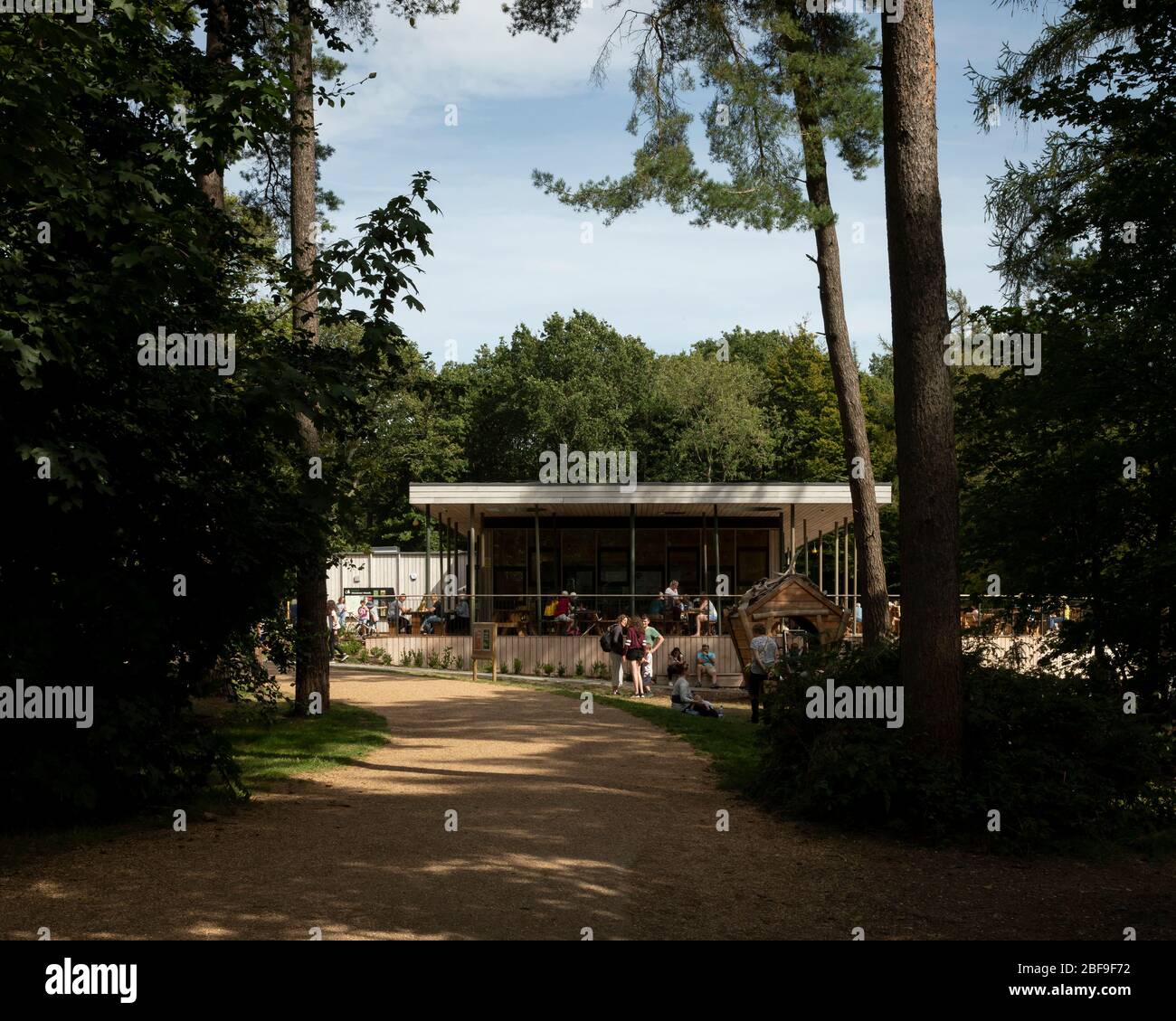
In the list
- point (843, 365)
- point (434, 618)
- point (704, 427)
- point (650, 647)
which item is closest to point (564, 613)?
point (650, 647)

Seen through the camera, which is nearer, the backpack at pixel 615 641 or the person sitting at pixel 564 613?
the backpack at pixel 615 641

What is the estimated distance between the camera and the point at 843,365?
1645 cm

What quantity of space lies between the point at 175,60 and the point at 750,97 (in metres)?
8.26

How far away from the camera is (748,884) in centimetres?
710

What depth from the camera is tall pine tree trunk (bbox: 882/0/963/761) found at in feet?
29.5

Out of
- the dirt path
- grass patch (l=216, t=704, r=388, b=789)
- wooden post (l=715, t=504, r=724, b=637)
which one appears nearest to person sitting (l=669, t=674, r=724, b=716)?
grass patch (l=216, t=704, r=388, b=789)

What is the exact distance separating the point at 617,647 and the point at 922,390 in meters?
12.4

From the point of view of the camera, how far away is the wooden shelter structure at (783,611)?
61.6ft

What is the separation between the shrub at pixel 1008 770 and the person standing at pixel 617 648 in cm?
1119

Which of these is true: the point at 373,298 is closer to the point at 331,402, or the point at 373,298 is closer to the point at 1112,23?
the point at 331,402

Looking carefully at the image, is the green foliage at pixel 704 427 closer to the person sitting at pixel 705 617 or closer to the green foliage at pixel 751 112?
the person sitting at pixel 705 617

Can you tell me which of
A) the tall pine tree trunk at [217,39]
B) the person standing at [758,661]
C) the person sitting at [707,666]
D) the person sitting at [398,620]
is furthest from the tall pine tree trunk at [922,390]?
the person sitting at [398,620]

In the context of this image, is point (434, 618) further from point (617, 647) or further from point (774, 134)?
point (774, 134)

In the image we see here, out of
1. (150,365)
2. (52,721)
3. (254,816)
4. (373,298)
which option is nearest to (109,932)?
(52,721)
